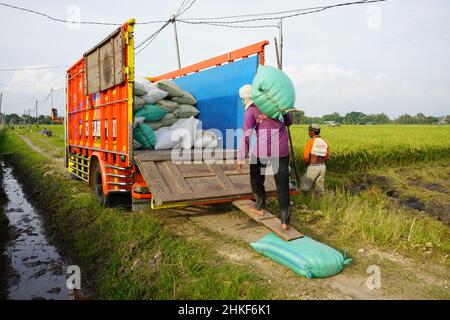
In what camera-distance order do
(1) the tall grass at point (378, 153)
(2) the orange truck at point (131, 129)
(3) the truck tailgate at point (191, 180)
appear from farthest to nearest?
(1) the tall grass at point (378, 153) → (2) the orange truck at point (131, 129) → (3) the truck tailgate at point (191, 180)

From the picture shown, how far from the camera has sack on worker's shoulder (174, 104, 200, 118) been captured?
21.7ft

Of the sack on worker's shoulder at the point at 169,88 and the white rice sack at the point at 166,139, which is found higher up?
the sack on worker's shoulder at the point at 169,88

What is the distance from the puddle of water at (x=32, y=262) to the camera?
3.84 meters

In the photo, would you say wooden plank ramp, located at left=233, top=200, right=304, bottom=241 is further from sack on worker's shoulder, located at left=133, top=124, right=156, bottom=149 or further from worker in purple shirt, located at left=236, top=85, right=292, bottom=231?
sack on worker's shoulder, located at left=133, top=124, right=156, bottom=149

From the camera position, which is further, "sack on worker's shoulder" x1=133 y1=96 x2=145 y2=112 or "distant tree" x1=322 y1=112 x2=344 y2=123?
"distant tree" x1=322 y1=112 x2=344 y2=123

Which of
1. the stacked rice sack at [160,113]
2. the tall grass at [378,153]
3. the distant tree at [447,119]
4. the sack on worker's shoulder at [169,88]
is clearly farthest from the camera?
the distant tree at [447,119]

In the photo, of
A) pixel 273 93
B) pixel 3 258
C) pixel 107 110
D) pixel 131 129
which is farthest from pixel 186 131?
pixel 3 258

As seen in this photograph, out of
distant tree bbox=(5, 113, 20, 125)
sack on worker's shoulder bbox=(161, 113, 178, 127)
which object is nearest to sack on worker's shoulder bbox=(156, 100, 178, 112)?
sack on worker's shoulder bbox=(161, 113, 178, 127)

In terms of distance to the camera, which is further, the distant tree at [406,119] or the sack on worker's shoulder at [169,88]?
the distant tree at [406,119]

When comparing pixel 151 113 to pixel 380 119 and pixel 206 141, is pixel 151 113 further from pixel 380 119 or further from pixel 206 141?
pixel 380 119

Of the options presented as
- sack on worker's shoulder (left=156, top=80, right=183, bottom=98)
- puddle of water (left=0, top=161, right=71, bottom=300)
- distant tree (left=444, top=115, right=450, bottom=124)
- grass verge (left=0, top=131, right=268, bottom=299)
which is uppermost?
distant tree (left=444, top=115, right=450, bottom=124)

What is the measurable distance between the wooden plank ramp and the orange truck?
0.21 metres

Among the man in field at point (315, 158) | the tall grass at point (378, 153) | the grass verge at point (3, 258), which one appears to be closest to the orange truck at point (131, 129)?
the man in field at point (315, 158)

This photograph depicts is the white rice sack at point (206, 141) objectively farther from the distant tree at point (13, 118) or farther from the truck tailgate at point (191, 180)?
the distant tree at point (13, 118)
